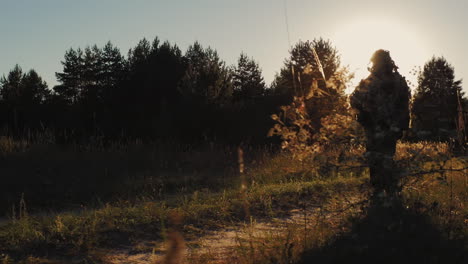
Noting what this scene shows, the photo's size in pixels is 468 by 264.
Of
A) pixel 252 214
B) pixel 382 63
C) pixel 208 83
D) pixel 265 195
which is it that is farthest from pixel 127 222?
pixel 208 83

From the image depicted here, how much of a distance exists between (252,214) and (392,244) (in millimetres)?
2985

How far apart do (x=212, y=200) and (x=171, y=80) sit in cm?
2896

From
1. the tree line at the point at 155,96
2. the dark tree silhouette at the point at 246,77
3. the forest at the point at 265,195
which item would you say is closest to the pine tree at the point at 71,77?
the tree line at the point at 155,96

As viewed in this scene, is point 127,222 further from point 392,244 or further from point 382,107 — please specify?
point 382,107

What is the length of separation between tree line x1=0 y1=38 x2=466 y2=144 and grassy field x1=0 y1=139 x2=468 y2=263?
174 inches

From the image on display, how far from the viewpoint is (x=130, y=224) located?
19.5ft

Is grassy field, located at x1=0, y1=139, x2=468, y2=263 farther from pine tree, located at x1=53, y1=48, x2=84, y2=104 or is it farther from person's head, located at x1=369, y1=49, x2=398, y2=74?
pine tree, located at x1=53, y1=48, x2=84, y2=104

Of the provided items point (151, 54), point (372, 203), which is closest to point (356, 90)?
point (372, 203)

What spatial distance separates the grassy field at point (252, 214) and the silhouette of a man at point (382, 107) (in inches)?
9.5

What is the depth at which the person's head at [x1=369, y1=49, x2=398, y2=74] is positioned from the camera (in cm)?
556

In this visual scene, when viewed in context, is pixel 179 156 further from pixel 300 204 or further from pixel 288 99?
pixel 288 99

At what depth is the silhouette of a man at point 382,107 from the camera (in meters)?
5.42

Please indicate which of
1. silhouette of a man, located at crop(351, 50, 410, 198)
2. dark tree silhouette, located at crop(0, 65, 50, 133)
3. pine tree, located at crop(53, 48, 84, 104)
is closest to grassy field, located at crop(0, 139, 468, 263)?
silhouette of a man, located at crop(351, 50, 410, 198)

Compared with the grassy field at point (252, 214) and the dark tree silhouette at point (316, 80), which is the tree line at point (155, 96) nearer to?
the dark tree silhouette at point (316, 80)
